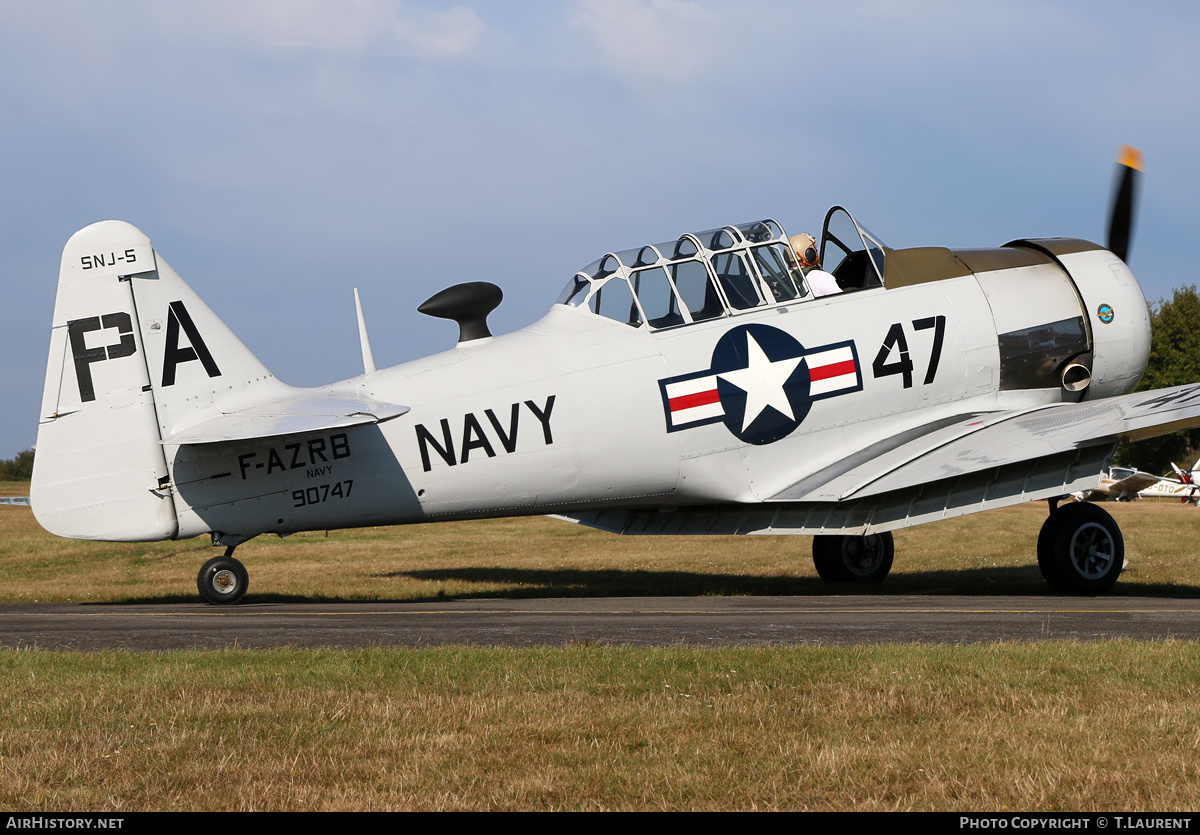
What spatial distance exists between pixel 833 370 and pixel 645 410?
2.30 metres

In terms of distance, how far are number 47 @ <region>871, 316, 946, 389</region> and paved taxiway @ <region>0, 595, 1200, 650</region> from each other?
268 centimetres

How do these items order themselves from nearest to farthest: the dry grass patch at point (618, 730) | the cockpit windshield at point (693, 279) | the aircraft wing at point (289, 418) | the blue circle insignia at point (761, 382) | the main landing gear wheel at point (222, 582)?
the dry grass patch at point (618, 730) < the aircraft wing at point (289, 418) < the main landing gear wheel at point (222, 582) < the blue circle insignia at point (761, 382) < the cockpit windshield at point (693, 279)

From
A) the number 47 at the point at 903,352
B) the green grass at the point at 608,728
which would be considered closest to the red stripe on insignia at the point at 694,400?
the number 47 at the point at 903,352

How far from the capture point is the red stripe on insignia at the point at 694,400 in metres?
12.6

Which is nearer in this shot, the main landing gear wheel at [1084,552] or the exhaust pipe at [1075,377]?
the main landing gear wheel at [1084,552]

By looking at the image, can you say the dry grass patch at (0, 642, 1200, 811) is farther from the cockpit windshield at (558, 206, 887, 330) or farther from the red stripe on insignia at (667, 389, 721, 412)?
the cockpit windshield at (558, 206, 887, 330)

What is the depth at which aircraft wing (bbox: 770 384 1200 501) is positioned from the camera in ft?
38.1

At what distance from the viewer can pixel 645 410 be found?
12477mm

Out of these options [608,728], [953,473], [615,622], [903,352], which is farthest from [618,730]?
[903,352]

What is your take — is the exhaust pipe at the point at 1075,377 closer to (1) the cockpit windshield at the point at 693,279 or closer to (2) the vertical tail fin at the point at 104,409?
(1) the cockpit windshield at the point at 693,279

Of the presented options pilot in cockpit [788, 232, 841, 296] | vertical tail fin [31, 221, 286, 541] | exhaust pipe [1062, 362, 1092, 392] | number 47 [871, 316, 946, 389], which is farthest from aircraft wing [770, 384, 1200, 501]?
vertical tail fin [31, 221, 286, 541]

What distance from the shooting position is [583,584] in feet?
54.9

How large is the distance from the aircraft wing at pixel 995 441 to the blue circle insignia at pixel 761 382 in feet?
2.49

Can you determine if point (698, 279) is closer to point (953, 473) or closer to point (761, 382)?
point (761, 382)
